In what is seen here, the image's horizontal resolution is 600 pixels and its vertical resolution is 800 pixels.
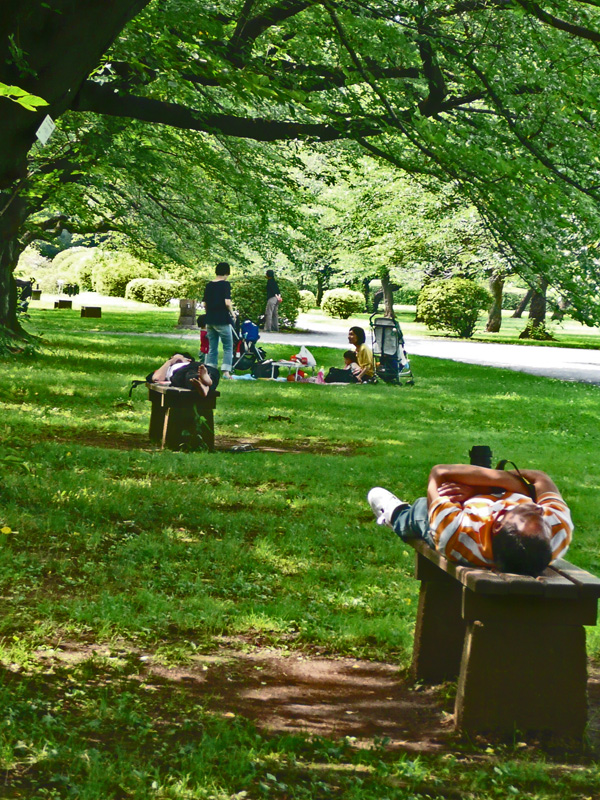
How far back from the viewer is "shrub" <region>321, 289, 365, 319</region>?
48406 millimetres

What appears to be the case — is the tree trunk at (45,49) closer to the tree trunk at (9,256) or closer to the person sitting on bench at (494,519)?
the person sitting on bench at (494,519)

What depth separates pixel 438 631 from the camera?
4.53 m

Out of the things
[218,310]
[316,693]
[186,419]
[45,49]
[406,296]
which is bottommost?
[316,693]

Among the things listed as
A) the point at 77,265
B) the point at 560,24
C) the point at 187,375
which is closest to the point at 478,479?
the point at 560,24

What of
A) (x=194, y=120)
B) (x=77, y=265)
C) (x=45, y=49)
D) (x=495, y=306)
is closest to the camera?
(x=45, y=49)

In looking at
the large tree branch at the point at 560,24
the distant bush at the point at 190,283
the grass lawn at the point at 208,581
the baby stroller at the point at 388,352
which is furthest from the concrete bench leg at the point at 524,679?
the distant bush at the point at 190,283

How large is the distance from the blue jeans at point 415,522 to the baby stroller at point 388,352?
1377cm

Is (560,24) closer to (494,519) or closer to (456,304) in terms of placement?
(494,519)

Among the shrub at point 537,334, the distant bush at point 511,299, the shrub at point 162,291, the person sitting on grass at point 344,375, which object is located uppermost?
the distant bush at point 511,299

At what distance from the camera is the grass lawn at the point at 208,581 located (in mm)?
3508

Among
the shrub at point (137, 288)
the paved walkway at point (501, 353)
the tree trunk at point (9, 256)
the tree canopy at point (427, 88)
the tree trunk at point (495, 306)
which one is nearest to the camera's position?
the tree canopy at point (427, 88)

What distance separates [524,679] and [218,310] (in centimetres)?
1218

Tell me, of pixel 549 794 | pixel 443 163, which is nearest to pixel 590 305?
pixel 443 163

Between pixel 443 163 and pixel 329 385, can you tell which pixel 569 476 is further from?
pixel 329 385
